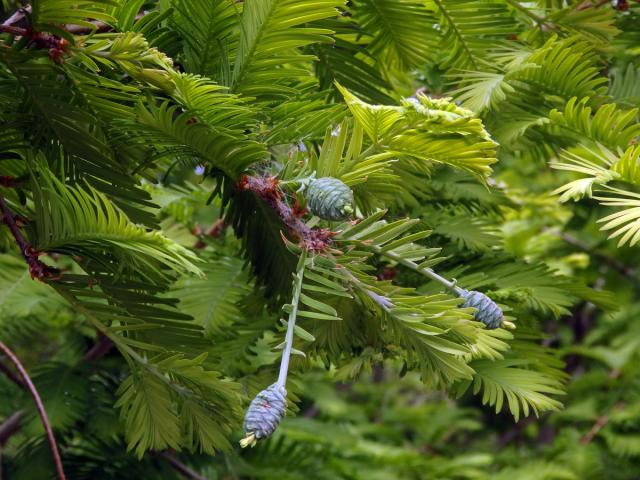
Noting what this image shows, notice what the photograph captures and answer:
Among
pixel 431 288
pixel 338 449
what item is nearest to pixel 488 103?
pixel 431 288

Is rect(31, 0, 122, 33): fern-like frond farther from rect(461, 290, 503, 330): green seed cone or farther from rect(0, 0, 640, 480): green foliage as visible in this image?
rect(461, 290, 503, 330): green seed cone

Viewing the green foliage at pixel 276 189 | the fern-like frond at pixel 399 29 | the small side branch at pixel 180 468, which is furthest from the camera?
the small side branch at pixel 180 468

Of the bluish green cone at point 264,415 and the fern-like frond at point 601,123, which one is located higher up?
the fern-like frond at point 601,123

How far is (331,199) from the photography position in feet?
1.80

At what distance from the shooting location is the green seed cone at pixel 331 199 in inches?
21.5

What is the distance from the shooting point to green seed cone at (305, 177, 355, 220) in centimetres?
54

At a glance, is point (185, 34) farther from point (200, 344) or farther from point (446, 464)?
point (446, 464)

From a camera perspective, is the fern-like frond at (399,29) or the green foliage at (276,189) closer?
the green foliage at (276,189)

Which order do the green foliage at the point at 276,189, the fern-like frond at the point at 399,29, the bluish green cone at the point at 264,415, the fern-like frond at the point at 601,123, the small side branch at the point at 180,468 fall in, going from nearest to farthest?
the bluish green cone at the point at 264,415
the green foliage at the point at 276,189
the fern-like frond at the point at 601,123
the fern-like frond at the point at 399,29
the small side branch at the point at 180,468

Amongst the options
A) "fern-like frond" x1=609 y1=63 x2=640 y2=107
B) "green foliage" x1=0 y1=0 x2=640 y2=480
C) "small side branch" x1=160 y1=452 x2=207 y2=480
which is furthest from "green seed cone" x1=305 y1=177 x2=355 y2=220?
"small side branch" x1=160 y1=452 x2=207 y2=480

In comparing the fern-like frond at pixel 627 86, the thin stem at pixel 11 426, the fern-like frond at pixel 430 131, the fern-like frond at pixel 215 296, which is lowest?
the thin stem at pixel 11 426

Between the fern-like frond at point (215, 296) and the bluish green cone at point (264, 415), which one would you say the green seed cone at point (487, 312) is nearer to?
the bluish green cone at point (264, 415)

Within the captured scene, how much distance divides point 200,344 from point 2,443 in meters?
0.73

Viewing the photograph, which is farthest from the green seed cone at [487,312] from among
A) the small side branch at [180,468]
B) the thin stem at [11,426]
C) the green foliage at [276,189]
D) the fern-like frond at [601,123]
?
the thin stem at [11,426]
